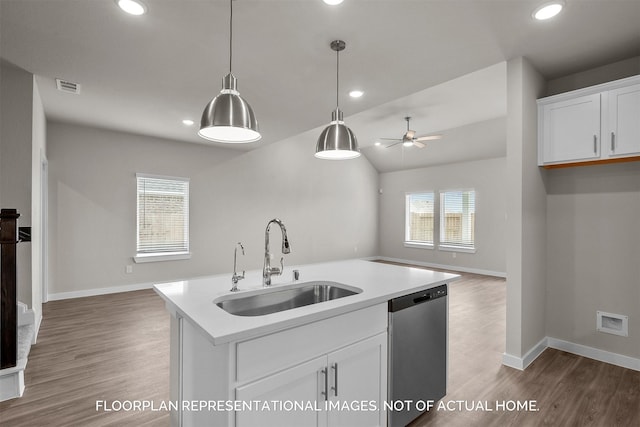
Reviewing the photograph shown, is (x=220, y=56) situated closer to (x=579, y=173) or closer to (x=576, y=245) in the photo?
(x=579, y=173)

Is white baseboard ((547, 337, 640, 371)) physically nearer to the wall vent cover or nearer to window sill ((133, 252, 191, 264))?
the wall vent cover

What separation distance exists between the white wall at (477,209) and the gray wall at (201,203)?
0.63 meters

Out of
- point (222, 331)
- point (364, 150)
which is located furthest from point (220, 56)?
point (364, 150)

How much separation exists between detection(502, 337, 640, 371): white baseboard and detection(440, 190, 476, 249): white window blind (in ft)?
14.6

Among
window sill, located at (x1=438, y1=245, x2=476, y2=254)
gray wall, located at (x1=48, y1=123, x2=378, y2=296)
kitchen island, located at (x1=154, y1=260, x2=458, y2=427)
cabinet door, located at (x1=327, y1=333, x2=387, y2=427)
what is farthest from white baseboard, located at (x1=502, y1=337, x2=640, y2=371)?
gray wall, located at (x1=48, y1=123, x2=378, y2=296)

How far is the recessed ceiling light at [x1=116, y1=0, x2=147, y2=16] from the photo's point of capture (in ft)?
6.81

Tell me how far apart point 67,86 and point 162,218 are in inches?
110

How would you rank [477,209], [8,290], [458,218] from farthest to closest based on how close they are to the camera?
[458,218]
[477,209]
[8,290]

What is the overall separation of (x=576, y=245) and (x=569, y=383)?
1.29 m

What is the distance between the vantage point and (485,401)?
7.54 feet

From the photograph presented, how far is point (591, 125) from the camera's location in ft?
8.90

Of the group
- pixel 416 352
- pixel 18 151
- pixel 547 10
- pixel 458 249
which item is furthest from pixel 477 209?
pixel 18 151

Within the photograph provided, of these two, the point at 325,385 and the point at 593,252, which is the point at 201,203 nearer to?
the point at 325,385

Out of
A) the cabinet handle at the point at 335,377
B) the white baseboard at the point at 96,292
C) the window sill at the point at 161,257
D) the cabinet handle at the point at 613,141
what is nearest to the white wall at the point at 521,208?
the cabinet handle at the point at 613,141
